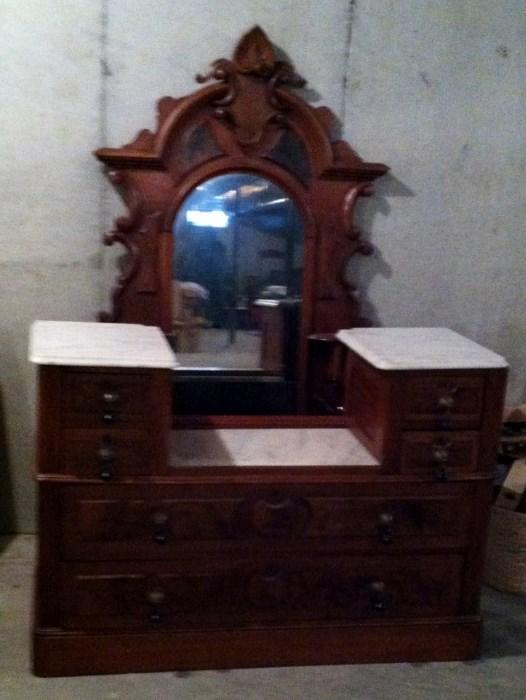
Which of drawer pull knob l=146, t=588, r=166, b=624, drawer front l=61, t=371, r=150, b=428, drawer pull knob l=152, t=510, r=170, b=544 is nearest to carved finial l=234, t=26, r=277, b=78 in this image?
drawer front l=61, t=371, r=150, b=428

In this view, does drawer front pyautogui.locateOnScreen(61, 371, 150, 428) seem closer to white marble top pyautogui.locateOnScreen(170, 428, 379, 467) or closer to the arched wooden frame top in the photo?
white marble top pyautogui.locateOnScreen(170, 428, 379, 467)

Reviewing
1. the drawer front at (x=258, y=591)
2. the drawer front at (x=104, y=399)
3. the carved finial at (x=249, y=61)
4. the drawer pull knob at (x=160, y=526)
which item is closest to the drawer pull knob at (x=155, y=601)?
the drawer front at (x=258, y=591)

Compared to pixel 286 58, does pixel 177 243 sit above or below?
below

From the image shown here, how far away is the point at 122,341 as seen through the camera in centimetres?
201

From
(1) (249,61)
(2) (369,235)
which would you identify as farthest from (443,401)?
(1) (249,61)

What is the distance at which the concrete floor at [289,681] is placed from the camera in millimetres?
1898

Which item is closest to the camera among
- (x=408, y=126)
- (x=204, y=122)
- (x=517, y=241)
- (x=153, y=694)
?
(x=153, y=694)

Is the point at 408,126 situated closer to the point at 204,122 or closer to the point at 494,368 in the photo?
the point at 204,122

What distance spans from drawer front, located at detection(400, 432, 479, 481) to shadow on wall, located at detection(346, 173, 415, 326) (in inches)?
24.9

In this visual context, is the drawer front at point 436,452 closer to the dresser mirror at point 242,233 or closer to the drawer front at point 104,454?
the dresser mirror at point 242,233

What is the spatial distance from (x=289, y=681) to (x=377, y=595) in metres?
0.31

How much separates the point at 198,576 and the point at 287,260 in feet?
3.27

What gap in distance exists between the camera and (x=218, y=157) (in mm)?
2375

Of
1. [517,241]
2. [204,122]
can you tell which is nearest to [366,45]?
[204,122]
